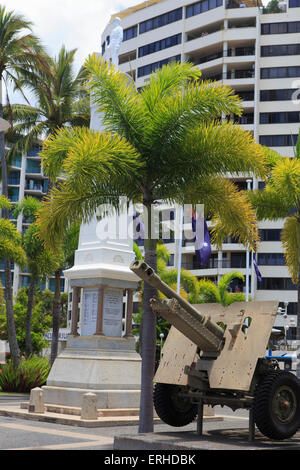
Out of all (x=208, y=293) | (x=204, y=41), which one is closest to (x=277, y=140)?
(x=204, y=41)

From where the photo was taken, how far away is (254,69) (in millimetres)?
65125

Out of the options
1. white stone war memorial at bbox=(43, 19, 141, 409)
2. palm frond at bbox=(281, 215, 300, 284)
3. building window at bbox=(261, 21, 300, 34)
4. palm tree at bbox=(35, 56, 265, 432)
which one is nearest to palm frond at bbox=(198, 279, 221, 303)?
palm frond at bbox=(281, 215, 300, 284)

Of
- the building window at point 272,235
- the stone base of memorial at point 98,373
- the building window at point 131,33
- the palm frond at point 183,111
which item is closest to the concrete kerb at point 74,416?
the stone base of memorial at point 98,373

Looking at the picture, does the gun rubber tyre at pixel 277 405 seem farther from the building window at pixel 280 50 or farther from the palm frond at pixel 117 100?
the building window at pixel 280 50

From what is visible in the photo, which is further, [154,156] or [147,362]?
[154,156]

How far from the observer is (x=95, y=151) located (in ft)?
40.6

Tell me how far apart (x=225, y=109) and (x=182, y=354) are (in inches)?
195

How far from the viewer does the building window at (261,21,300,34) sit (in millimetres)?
64312

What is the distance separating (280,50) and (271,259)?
66.5 feet

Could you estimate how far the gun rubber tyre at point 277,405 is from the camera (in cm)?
1019

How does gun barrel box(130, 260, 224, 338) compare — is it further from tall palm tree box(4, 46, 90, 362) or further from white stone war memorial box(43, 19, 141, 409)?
tall palm tree box(4, 46, 90, 362)

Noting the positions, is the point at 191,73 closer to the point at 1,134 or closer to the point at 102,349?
the point at 102,349

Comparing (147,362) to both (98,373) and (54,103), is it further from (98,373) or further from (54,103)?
(54,103)
